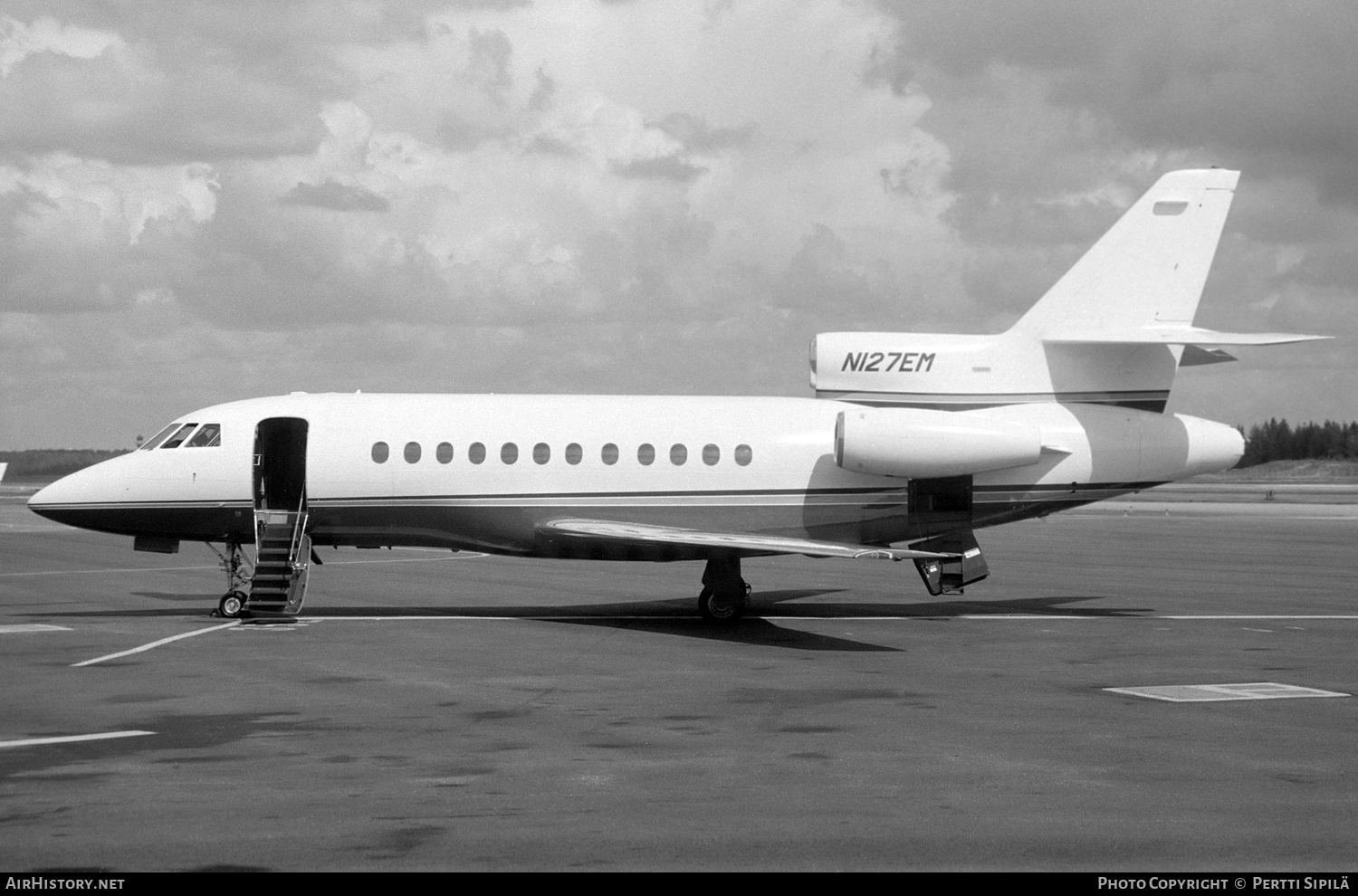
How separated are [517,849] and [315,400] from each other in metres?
16.9

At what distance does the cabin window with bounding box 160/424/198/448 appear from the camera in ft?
79.0

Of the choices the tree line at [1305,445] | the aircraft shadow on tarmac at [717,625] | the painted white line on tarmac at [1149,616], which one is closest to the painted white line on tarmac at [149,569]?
the aircraft shadow on tarmac at [717,625]

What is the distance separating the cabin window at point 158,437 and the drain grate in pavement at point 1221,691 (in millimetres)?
16184

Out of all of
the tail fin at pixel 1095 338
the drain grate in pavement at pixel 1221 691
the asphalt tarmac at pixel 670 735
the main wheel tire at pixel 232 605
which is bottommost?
the drain grate in pavement at pixel 1221 691

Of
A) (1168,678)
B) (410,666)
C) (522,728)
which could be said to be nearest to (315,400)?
(410,666)

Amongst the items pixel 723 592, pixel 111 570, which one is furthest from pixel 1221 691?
pixel 111 570

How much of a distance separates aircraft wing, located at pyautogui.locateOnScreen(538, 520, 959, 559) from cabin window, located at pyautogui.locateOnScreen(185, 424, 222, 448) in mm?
5823

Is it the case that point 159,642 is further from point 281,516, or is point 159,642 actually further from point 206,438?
point 206,438

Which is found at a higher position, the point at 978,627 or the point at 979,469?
the point at 979,469

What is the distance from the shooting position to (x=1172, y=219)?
80.5ft

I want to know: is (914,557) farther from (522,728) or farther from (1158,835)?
(1158,835)

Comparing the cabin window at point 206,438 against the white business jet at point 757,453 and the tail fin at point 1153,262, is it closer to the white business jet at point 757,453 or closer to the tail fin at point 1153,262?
the white business jet at point 757,453

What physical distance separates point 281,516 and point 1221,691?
49.0 feet

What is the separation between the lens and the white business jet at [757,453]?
2362 cm
